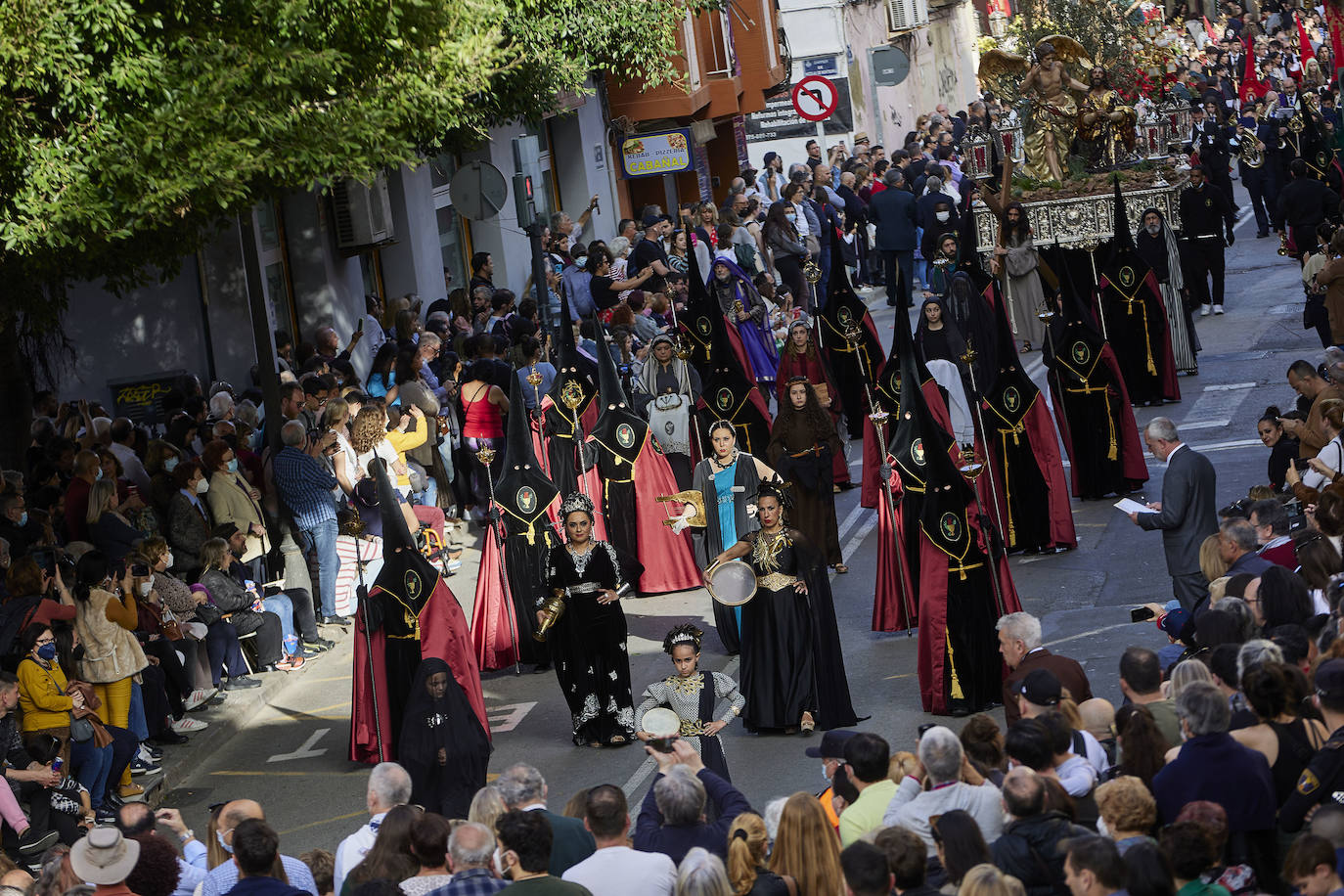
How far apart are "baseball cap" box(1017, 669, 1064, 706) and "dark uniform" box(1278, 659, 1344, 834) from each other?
51.1 inches

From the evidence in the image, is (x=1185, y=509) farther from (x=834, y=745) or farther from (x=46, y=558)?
(x=46, y=558)

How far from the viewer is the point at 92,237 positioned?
38.7ft

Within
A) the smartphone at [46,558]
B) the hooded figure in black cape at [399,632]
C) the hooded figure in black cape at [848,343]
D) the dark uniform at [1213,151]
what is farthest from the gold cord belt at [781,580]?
the dark uniform at [1213,151]

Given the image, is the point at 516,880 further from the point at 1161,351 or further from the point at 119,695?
the point at 1161,351

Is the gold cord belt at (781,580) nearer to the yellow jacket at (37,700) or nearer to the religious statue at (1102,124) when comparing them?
the yellow jacket at (37,700)

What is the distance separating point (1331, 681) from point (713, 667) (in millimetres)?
6569

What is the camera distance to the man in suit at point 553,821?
777cm

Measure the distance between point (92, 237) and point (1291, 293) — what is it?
18.4 meters

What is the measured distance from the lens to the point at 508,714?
13461 mm

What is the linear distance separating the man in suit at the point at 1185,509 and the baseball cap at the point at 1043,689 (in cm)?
372

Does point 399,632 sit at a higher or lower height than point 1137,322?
lower

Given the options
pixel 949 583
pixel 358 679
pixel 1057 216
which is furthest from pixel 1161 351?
pixel 358 679

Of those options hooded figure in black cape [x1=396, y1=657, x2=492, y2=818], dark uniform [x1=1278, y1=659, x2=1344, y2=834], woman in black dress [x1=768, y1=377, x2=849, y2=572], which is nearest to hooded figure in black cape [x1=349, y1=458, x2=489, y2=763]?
hooded figure in black cape [x1=396, y1=657, x2=492, y2=818]

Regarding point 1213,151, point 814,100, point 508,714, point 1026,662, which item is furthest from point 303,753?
point 814,100
